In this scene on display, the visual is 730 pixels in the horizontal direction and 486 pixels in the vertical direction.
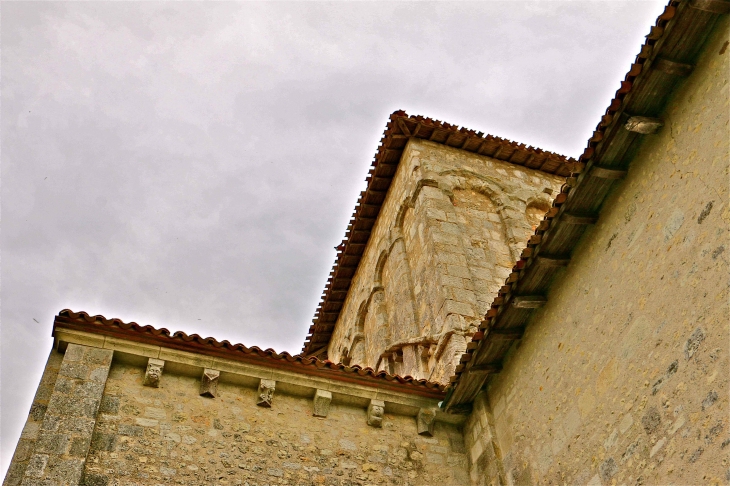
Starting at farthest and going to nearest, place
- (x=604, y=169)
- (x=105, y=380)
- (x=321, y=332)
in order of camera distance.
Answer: (x=321, y=332) < (x=105, y=380) < (x=604, y=169)

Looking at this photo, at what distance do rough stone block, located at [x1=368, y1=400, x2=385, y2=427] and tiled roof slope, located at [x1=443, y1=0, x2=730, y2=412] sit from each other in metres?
0.76

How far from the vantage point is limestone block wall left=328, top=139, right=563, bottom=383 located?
33.7ft

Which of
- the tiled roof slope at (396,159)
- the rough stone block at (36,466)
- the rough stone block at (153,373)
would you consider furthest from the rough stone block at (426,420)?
the tiled roof slope at (396,159)

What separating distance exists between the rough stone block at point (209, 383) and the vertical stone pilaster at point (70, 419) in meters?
0.93

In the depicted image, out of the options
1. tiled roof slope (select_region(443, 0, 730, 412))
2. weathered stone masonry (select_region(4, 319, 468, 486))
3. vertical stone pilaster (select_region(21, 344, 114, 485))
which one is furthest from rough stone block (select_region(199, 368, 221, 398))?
tiled roof slope (select_region(443, 0, 730, 412))

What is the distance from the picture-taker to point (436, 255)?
1106 centimetres

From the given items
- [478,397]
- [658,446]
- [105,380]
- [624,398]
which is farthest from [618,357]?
[105,380]

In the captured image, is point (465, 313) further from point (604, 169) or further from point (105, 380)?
point (105, 380)

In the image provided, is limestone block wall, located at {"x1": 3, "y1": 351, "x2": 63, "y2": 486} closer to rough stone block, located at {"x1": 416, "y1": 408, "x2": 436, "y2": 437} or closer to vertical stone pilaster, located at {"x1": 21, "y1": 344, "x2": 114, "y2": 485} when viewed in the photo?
vertical stone pilaster, located at {"x1": 21, "y1": 344, "x2": 114, "y2": 485}

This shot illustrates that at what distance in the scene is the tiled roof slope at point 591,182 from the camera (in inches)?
205

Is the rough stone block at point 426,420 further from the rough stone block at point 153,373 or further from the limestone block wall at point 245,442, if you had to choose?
the rough stone block at point 153,373

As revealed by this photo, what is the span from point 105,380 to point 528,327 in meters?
4.26

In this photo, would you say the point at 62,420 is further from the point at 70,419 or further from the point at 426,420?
the point at 426,420

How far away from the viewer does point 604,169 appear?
5977 millimetres
